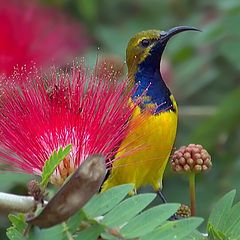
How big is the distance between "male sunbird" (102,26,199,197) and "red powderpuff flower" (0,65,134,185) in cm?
37

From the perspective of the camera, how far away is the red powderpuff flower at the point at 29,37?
3018mm

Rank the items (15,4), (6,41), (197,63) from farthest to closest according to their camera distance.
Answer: (197,63) → (15,4) → (6,41)

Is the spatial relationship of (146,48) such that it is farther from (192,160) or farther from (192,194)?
(192,194)

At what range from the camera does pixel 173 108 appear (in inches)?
93.8

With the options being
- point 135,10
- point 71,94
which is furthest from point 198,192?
point 71,94

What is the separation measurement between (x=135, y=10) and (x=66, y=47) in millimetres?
1298

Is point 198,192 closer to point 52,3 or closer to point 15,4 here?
Result: point 15,4

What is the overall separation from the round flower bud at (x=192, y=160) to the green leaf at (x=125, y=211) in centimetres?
34

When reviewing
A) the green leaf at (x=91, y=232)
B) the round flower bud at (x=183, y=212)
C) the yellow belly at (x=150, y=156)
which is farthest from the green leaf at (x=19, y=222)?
the yellow belly at (x=150, y=156)

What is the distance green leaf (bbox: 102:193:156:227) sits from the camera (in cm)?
159

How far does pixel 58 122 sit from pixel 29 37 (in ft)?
4.70

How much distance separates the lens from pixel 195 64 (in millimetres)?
4121

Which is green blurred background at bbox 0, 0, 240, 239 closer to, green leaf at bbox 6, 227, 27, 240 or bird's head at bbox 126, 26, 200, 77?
bird's head at bbox 126, 26, 200, 77

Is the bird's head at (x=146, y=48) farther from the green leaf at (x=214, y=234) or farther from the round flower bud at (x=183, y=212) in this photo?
the green leaf at (x=214, y=234)
